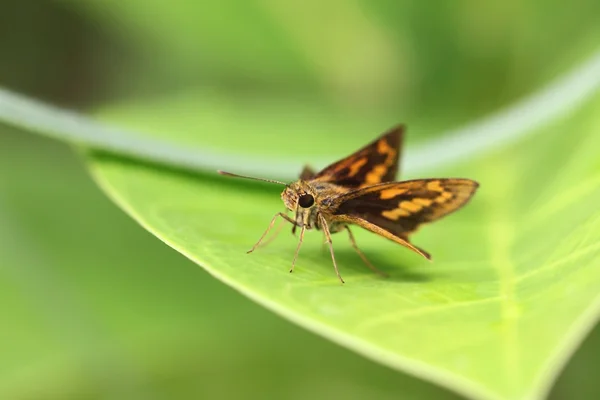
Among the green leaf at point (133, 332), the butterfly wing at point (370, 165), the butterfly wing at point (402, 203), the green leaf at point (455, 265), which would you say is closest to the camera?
the green leaf at point (455, 265)

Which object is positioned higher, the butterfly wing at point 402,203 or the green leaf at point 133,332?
the butterfly wing at point 402,203

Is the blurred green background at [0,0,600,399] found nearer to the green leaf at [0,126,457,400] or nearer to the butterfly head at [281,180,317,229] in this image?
the green leaf at [0,126,457,400]

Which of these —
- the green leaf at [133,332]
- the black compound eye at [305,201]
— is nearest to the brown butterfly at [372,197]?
the black compound eye at [305,201]

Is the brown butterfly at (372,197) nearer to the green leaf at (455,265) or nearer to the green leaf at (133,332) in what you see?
the green leaf at (455,265)

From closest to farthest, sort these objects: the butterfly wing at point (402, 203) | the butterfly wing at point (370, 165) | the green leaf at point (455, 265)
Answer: the green leaf at point (455, 265), the butterfly wing at point (402, 203), the butterfly wing at point (370, 165)

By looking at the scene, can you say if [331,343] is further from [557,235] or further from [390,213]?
[557,235]

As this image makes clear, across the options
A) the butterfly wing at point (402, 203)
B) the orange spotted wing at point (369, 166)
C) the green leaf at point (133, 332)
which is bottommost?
the green leaf at point (133, 332)

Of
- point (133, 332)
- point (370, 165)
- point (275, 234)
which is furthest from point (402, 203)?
point (133, 332)
